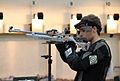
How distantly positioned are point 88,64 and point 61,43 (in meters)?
0.27

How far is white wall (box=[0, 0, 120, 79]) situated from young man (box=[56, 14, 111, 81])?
1.77m

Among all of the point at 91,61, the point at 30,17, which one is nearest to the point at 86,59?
the point at 91,61

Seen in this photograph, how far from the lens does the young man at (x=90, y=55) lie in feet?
4.90

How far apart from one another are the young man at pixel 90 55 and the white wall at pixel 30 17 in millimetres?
1769

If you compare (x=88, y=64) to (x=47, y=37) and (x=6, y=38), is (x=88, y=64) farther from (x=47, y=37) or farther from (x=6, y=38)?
(x=6, y=38)

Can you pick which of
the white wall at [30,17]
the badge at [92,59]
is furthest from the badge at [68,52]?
the white wall at [30,17]

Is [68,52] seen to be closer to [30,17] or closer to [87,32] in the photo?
[87,32]

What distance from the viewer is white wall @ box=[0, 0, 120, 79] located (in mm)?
3324

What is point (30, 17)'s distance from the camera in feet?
11.0

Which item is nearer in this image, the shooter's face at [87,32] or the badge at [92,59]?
the badge at [92,59]

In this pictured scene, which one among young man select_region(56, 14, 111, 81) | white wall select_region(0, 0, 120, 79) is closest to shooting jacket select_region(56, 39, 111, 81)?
young man select_region(56, 14, 111, 81)

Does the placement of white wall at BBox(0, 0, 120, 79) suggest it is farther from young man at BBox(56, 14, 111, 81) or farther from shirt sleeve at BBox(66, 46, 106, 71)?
shirt sleeve at BBox(66, 46, 106, 71)

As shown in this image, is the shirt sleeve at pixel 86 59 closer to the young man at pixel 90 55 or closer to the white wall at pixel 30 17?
the young man at pixel 90 55

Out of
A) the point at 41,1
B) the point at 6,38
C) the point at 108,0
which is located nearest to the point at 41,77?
the point at 6,38
